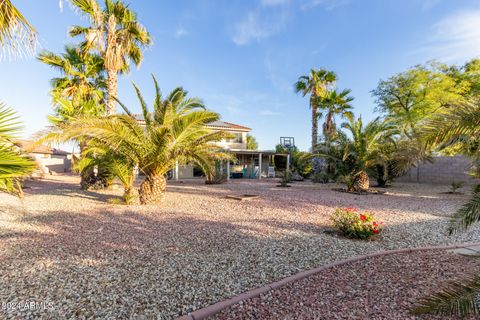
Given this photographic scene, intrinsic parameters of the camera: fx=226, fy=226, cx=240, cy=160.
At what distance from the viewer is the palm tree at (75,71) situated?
13.0 metres

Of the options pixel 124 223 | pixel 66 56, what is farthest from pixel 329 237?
pixel 66 56

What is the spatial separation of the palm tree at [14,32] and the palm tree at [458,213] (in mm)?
4818

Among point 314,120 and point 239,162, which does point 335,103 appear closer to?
point 314,120

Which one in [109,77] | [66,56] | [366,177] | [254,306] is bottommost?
[254,306]

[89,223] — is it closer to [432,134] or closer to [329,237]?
[329,237]

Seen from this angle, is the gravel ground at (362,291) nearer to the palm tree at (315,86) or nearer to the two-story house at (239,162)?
the two-story house at (239,162)

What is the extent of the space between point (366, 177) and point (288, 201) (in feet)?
19.4

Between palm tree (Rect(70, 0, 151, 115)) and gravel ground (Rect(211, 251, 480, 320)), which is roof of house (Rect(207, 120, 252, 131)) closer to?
palm tree (Rect(70, 0, 151, 115))

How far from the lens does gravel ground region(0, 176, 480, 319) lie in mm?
2717

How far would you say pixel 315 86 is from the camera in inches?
821

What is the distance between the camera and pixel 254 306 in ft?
8.70

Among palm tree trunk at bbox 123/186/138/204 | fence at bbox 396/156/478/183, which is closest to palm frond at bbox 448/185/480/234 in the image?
palm tree trunk at bbox 123/186/138/204

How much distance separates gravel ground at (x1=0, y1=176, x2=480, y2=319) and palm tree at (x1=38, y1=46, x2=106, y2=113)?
794 centimetres

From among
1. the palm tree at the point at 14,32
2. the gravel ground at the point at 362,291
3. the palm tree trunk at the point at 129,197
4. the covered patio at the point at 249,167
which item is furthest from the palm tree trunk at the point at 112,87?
the gravel ground at the point at 362,291
